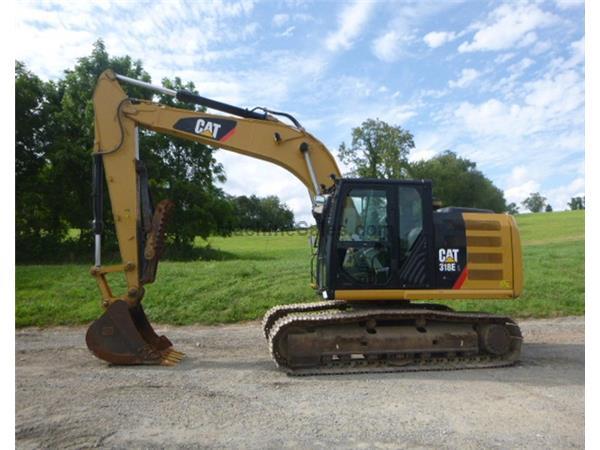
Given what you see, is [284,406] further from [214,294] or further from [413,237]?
[214,294]

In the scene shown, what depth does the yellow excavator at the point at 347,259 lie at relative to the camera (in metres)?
6.71

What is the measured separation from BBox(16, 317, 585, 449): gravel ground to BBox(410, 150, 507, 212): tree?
56.0 metres

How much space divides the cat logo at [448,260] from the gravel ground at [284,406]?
1.46 meters

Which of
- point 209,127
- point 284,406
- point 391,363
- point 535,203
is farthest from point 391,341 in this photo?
point 535,203

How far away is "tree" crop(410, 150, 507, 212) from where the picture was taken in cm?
6197

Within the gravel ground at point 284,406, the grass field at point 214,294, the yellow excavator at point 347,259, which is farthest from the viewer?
the grass field at point 214,294

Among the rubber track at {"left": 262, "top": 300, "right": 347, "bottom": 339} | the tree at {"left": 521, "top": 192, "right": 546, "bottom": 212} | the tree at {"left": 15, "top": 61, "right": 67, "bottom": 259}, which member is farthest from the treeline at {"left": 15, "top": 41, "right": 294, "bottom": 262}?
the tree at {"left": 521, "top": 192, "right": 546, "bottom": 212}

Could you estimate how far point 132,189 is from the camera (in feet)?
23.9

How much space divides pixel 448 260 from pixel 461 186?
195 ft

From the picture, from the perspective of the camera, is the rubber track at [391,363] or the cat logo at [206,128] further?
the cat logo at [206,128]

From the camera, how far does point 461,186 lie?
63.0 metres

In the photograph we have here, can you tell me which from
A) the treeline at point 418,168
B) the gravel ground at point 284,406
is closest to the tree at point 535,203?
the treeline at point 418,168

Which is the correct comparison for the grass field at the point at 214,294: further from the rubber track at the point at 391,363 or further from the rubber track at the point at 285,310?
the rubber track at the point at 391,363

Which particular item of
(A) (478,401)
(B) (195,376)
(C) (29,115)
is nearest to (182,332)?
(B) (195,376)
